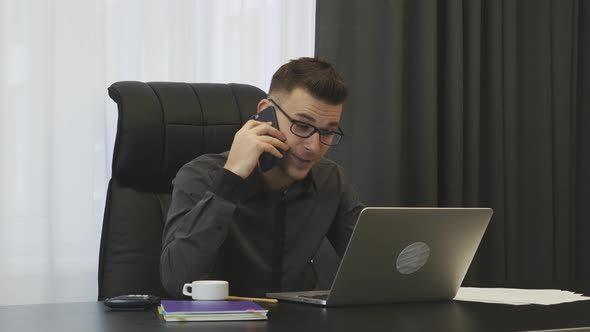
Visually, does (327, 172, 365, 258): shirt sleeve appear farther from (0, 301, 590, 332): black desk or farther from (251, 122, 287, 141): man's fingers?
(0, 301, 590, 332): black desk

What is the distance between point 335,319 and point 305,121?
2.37 feet

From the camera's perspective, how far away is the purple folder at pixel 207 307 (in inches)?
47.9

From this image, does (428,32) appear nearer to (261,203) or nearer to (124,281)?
(261,203)

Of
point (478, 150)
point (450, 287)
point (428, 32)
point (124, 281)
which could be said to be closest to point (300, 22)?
point (428, 32)

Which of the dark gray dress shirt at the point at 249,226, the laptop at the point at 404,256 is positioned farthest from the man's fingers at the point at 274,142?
the laptop at the point at 404,256

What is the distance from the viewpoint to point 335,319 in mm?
1243

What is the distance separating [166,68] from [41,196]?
0.57 metres

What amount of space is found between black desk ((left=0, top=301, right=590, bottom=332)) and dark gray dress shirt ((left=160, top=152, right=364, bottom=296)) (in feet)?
1.12

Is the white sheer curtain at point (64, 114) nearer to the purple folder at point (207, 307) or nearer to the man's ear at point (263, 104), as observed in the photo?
the man's ear at point (263, 104)

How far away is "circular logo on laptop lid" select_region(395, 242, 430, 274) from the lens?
1.43 meters

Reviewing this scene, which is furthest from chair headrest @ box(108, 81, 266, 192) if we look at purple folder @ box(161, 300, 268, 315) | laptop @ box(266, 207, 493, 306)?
purple folder @ box(161, 300, 268, 315)

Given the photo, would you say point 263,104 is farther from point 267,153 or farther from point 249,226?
point 249,226

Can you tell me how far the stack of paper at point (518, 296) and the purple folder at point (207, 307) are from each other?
507 millimetres

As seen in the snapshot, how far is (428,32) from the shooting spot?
2.95 m
